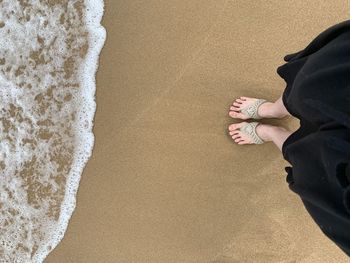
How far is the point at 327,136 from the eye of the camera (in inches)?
47.8

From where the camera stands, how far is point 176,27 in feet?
6.49

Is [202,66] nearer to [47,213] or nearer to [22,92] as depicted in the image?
[22,92]

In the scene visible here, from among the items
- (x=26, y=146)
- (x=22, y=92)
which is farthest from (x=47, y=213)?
(x=22, y=92)

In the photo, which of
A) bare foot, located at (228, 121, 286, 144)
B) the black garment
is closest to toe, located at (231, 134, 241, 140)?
bare foot, located at (228, 121, 286, 144)

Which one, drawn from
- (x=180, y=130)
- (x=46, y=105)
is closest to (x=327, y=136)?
(x=180, y=130)

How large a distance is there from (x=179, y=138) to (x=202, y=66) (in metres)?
0.33

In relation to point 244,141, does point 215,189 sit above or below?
below

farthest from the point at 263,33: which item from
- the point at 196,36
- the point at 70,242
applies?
the point at 70,242

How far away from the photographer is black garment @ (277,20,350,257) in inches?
46.1

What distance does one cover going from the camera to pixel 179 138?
1.99m

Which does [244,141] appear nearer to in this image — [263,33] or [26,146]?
[263,33]

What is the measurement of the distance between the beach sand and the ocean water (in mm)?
59

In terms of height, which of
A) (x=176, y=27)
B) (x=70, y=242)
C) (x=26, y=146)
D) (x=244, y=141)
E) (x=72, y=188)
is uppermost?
(x=176, y=27)

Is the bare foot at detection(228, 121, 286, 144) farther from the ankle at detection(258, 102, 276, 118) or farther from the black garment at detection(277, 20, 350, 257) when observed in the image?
the black garment at detection(277, 20, 350, 257)
